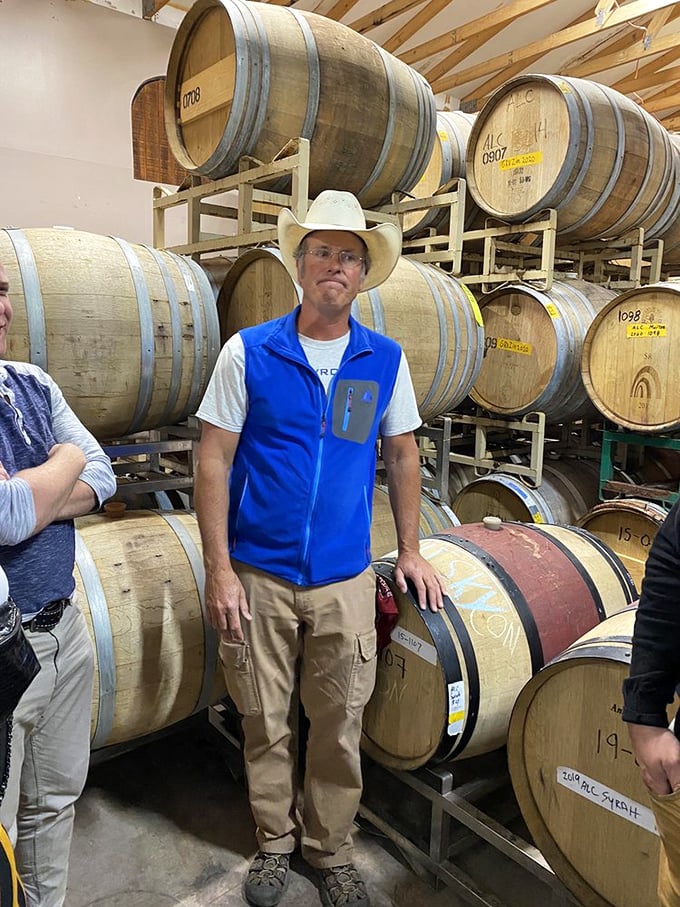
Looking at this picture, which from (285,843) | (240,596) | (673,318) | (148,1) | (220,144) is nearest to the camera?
(240,596)

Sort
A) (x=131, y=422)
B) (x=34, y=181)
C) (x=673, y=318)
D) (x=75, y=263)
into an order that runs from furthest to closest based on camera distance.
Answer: (x=34, y=181), (x=673, y=318), (x=131, y=422), (x=75, y=263)

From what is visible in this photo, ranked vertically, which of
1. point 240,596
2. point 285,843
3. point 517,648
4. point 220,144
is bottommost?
point 285,843

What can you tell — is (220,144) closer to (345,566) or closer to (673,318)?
(345,566)

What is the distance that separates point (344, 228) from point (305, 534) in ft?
3.03

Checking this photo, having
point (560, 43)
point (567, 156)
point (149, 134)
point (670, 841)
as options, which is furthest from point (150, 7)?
point (670, 841)

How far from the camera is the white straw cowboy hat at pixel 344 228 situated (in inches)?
83.4

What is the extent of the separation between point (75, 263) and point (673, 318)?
304 centimetres

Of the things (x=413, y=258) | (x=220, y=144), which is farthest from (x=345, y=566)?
(x=413, y=258)

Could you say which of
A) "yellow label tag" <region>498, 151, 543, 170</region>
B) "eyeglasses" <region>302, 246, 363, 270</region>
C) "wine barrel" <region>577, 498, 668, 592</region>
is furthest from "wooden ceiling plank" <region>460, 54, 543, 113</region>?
"eyeglasses" <region>302, 246, 363, 270</region>

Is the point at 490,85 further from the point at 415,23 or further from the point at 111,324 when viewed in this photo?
the point at 111,324

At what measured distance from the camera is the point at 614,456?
4.87 metres

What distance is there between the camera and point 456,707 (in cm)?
217

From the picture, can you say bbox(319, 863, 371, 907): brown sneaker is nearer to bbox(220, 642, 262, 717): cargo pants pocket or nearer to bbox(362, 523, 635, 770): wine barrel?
bbox(362, 523, 635, 770): wine barrel

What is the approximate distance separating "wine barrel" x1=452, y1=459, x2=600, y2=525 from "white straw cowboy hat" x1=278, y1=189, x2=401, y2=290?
2440 millimetres
